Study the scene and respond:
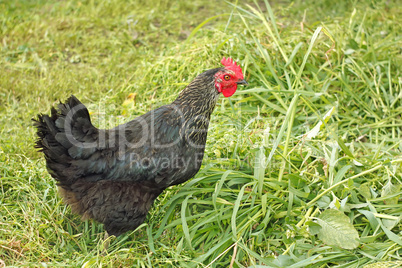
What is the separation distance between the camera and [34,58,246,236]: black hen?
2.48 m

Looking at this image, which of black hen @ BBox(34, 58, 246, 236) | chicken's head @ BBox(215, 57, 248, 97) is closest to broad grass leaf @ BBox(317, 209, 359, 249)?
black hen @ BBox(34, 58, 246, 236)

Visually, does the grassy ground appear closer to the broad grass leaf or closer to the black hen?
the broad grass leaf

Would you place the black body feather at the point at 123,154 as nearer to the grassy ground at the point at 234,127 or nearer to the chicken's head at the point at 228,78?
the chicken's head at the point at 228,78

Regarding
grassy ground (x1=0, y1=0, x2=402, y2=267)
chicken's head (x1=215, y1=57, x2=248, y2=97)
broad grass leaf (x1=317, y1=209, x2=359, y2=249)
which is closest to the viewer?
broad grass leaf (x1=317, y1=209, x2=359, y2=249)

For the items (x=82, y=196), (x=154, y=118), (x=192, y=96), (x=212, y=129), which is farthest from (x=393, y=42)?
(x=82, y=196)

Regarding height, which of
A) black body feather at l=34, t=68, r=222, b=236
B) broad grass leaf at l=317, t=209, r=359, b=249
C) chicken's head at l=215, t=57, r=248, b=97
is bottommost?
broad grass leaf at l=317, t=209, r=359, b=249

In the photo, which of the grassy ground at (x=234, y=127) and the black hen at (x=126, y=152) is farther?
the grassy ground at (x=234, y=127)

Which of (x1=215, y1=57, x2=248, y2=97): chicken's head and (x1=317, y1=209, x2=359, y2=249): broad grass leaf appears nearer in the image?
(x1=317, y1=209, x2=359, y2=249): broad grass leaf

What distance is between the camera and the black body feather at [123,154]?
8.12 ft

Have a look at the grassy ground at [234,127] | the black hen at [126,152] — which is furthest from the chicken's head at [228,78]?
the grassy ground at [234,127]

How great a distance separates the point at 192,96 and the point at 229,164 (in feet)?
2.19

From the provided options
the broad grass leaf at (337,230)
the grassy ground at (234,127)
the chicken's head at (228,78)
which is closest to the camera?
the broad grass leaf at (337,230)

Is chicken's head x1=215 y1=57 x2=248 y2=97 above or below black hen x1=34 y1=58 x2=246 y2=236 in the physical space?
above

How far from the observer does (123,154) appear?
2.65 m
